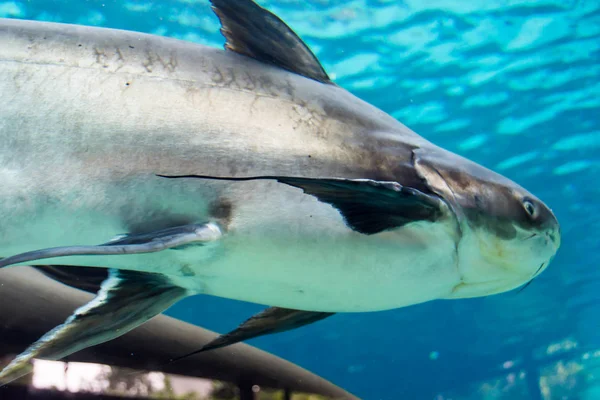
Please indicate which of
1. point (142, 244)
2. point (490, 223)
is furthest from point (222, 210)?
point (490, 223)

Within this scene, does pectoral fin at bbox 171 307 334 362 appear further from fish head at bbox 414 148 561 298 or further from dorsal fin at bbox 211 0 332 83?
dorsal fin at bbox 211 0 332 83

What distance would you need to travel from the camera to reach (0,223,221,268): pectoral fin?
63.4 inches

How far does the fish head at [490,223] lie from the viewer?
222 cm

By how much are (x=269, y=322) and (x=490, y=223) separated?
4.02ft

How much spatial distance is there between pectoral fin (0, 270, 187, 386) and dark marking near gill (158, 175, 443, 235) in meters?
0.73

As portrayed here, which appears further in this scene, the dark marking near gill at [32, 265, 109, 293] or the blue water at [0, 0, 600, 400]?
the blue water at [0, 0, 600, 400]

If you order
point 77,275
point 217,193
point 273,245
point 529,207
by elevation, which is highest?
point 77,275

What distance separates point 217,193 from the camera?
208cm

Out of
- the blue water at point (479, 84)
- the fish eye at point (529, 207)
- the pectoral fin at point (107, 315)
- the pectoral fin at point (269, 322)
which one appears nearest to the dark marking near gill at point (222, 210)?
the pectoral fin at point (107, 315)

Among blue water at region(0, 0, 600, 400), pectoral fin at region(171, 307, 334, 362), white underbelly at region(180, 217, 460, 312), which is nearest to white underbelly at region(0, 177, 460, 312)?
white underbelly at region(180, 217, 460, 312)

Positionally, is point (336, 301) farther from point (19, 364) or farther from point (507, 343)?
point (507, 343)

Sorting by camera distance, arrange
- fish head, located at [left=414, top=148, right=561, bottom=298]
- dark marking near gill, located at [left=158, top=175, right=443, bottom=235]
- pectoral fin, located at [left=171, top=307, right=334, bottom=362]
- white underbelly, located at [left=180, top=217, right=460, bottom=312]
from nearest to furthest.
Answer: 1. dark marking near gill, located at [left=158, top=175, right=443, bottom=235]
2. white underbelly, located at [left=180, top=217, right=460, bottom=312]
3. fish head, located at [left=414, top=148, right=561, bottom=298]
4. pectoral fin, located at [left=171, top=307, right=334, bottom=362]

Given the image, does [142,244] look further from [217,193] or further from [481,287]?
[481,287]

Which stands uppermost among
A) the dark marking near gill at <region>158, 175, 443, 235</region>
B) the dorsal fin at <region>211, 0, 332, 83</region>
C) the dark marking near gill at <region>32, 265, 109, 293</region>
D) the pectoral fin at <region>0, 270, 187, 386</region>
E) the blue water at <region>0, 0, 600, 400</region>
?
the blue water at <region>0, 0, 600, 400</region>
